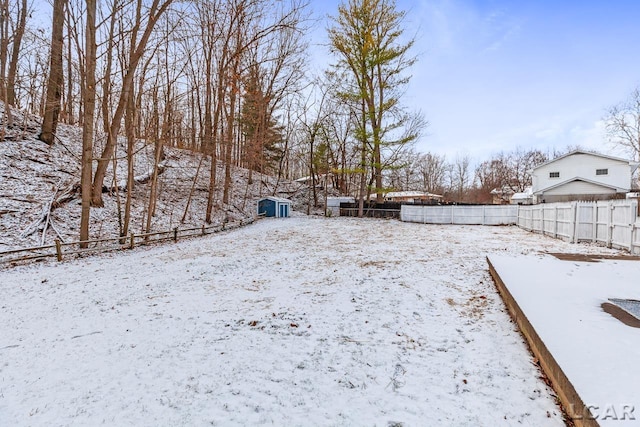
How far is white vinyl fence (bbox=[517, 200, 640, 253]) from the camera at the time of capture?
7672 mm

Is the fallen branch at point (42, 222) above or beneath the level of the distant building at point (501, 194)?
beneath

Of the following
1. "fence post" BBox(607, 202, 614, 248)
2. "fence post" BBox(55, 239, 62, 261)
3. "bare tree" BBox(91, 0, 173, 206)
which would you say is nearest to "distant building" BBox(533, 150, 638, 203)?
"fence post" BBox(607, 202, 614, 248)

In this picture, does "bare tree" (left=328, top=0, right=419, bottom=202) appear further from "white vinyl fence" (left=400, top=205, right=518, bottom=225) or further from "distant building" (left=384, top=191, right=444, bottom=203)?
"distant building" (left=384, top=191, right=444, bottom=203)

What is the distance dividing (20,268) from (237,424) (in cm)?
884

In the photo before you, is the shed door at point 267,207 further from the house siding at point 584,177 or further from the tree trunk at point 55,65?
the house siding at point 584,177

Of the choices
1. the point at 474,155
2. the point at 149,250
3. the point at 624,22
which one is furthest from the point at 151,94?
the point at 474,155

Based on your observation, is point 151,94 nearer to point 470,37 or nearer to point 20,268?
point 20,268

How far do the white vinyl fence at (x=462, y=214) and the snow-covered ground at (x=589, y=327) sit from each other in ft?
43.8

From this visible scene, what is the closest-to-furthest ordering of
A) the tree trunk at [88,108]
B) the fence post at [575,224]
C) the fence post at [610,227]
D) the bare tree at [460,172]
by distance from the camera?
1. the fence post at [610,227]
2. the tree trunk at [88,108]
3. the fence post at [575,224]
4. the bare tree at [460,172]

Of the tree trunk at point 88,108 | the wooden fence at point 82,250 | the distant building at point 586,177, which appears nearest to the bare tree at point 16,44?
the tree trunk at point 88,108

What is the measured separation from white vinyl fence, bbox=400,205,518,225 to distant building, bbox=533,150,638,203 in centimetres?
805

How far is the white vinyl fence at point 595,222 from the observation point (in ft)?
25.2

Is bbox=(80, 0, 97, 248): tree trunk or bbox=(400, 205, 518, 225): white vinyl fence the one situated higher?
bbox=(80, 0, 97, 248): tree trunk

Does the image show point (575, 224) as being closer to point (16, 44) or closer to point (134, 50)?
point (134, 50)
